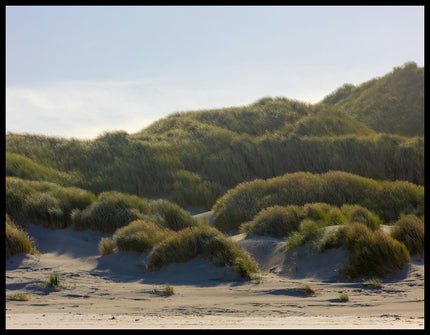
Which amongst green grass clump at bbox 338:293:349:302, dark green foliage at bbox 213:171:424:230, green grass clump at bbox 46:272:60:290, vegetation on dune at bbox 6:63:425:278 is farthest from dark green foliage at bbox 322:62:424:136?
green grass clump at bbox 46:272:60:290

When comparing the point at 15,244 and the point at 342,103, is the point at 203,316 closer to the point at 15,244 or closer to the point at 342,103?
the point at 15,244

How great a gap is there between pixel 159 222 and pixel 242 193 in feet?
8.17

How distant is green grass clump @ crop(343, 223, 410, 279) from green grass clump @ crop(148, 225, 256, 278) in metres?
1.51

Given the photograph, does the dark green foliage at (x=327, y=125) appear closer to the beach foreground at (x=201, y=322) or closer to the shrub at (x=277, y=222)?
the shrub at (x=277, y=222)

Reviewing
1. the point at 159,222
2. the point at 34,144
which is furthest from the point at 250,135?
the point at 159,222

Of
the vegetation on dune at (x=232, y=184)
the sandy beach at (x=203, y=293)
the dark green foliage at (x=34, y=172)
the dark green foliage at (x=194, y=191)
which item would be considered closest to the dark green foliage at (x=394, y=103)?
the vegetation on dune at (x=232, y=184)

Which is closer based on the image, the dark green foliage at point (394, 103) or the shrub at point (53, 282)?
the shrub at point (53, 282)

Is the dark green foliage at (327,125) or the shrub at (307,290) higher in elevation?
the dark green foliage at (327,125)

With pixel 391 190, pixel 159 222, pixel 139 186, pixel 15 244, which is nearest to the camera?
pixel 15 244

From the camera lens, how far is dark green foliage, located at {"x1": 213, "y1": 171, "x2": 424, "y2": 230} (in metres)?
11.8

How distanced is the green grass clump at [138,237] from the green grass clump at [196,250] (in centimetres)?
45

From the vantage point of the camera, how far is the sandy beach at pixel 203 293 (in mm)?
4801

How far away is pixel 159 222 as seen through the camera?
1101 centimetres

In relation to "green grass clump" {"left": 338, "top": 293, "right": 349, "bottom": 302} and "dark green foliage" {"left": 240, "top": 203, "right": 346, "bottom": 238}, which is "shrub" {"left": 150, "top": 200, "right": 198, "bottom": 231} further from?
"green grass clump" {"left": 338, "top": 293, "right": 349, "bottom": 302}
